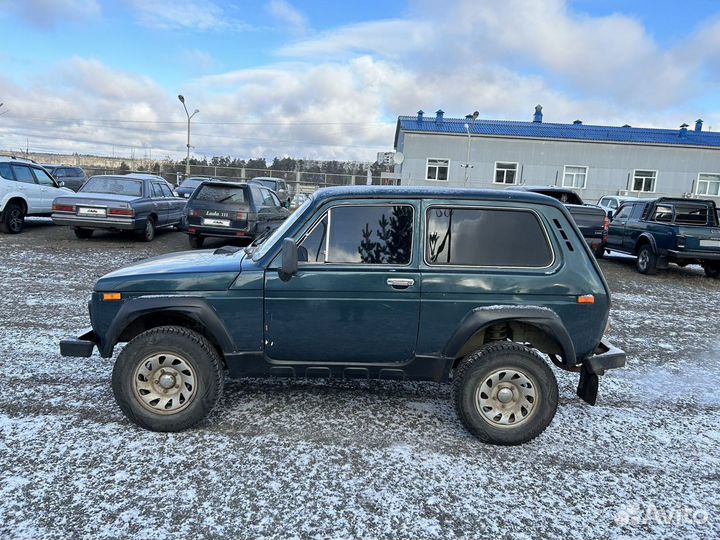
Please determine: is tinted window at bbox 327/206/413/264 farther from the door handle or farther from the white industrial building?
the white industrial building

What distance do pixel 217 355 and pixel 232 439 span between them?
0.60 m

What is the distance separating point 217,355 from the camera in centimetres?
345

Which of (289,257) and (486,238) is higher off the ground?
(486,238)

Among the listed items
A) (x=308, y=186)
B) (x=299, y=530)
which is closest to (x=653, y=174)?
(x=308, y=186)

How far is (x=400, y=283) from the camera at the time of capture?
3.37 metres

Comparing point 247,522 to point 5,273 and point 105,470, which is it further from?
point 5,273

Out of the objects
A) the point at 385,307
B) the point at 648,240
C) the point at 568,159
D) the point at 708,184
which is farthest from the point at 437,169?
the point at 385,307

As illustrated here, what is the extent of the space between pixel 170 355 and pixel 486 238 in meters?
2.41

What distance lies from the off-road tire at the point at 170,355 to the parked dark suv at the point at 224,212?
294 inches

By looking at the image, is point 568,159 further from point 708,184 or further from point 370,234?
point 370,234

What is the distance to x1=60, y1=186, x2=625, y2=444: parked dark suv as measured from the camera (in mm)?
3352

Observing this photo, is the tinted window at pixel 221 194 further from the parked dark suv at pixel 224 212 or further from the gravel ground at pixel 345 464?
the gravel ground at pixel 345 464

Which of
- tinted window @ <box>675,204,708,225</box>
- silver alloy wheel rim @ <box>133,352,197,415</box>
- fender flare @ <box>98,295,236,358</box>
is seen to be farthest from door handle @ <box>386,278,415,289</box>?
tinted window @ <box>675,204,708,225</box>

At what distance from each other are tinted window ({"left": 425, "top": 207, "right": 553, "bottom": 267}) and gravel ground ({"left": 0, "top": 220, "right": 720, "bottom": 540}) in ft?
4.33
